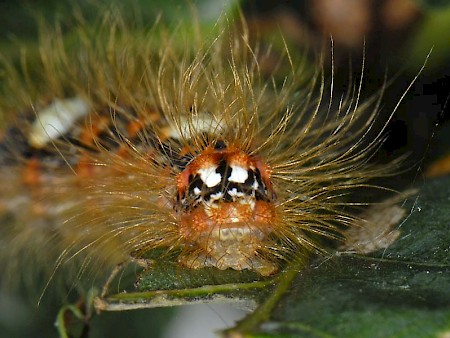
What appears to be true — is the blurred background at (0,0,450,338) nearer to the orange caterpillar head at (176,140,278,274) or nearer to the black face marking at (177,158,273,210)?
the orange caterpillar head at (176,140,278,274)

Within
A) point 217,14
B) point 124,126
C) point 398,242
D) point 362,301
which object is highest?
point 217,14

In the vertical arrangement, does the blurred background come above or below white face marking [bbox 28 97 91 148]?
below

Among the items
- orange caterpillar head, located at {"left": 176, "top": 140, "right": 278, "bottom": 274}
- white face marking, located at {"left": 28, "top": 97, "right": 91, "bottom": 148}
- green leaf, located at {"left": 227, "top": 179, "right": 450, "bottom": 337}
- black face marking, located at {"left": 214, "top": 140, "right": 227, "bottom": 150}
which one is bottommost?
green leaf, located at {"left": 227, "top": 179, "right": 450, "bottom": 337}

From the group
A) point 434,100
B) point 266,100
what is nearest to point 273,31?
point 266,100

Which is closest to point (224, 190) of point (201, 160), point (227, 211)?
point (227, 211)

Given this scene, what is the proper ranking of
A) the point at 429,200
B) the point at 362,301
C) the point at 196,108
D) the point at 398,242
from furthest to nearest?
the point at 196,108 → the point at 429,200 → the point at 398,242 → the point at 362,301

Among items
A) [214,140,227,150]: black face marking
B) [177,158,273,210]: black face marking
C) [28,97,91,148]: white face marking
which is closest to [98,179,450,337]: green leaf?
[177,158,273,210]: black face marking

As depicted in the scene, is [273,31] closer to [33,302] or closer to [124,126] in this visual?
[124,126]

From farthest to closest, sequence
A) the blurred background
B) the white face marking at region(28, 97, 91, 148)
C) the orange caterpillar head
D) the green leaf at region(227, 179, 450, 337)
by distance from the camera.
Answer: the white face marking at region(28, 97, 91, 148)
the blurred background
the orange caterpillar head
the green leaf at region(227, 179, 450, 337)
